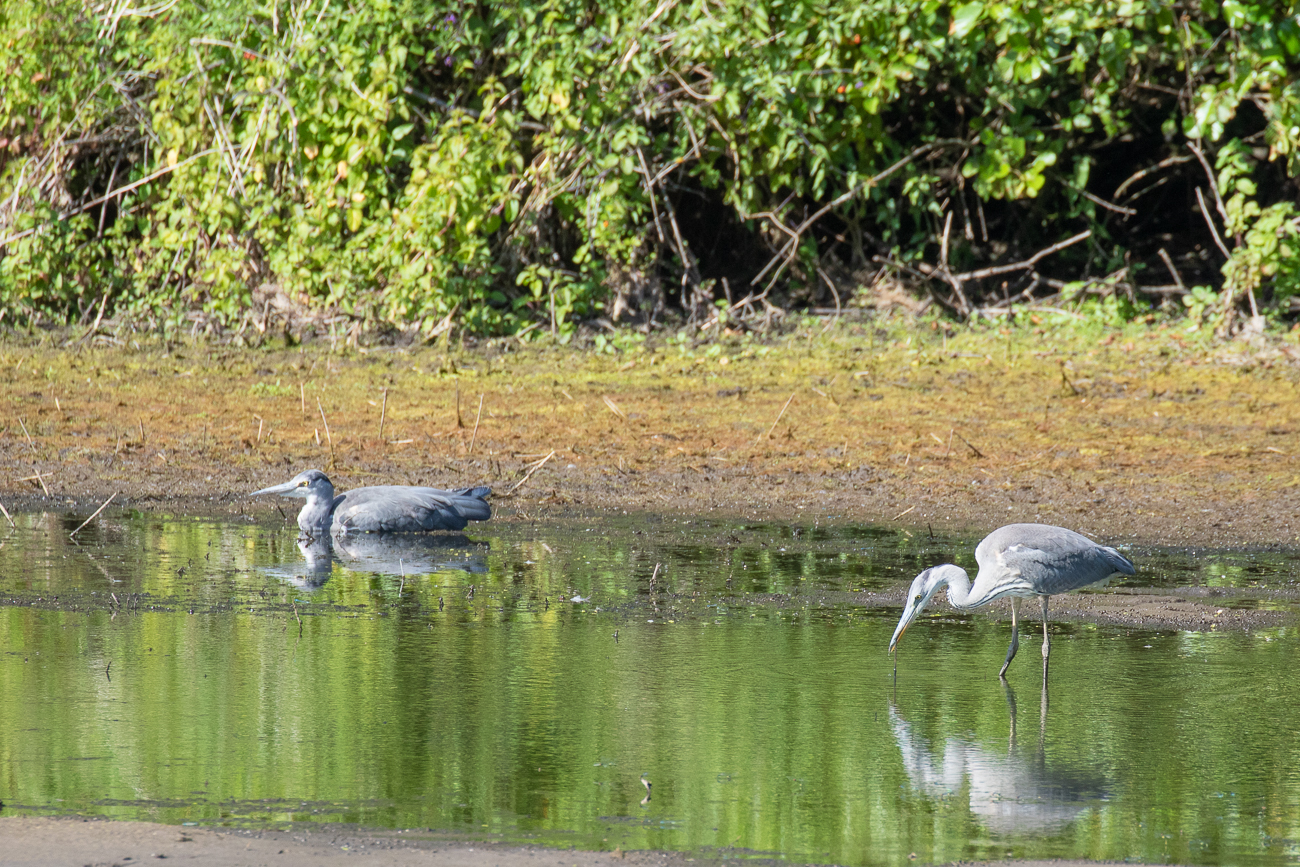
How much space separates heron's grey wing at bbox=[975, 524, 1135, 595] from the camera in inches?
215

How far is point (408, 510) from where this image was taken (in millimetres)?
7762

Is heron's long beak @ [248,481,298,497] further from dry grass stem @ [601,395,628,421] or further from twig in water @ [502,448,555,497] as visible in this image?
dry grass stem @ [601,395,628,421]

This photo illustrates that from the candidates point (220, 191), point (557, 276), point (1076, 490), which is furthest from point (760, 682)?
point (220, 191)

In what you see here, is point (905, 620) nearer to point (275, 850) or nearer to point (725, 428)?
point (275, 850)

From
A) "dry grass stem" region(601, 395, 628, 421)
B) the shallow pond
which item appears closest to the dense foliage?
"dry grass stem" region(601, 395, 628, 421)

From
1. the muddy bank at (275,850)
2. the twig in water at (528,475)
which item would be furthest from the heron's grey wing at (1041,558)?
the twig in water at (528,475)

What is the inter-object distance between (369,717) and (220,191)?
9760mm

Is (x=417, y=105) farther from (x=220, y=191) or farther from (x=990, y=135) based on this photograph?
(x=990, y=135)

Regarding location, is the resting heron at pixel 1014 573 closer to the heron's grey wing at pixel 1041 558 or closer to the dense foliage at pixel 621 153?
the heron's grey wing at pixel 1041 558

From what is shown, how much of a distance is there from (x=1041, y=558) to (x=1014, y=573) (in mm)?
110

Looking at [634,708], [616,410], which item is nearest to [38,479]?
[616,410]

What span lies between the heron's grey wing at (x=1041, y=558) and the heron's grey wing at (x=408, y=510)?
9.69 ft

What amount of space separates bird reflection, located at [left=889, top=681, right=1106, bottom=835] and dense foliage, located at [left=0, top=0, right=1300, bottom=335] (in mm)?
8443

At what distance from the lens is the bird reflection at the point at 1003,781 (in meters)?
4.01
